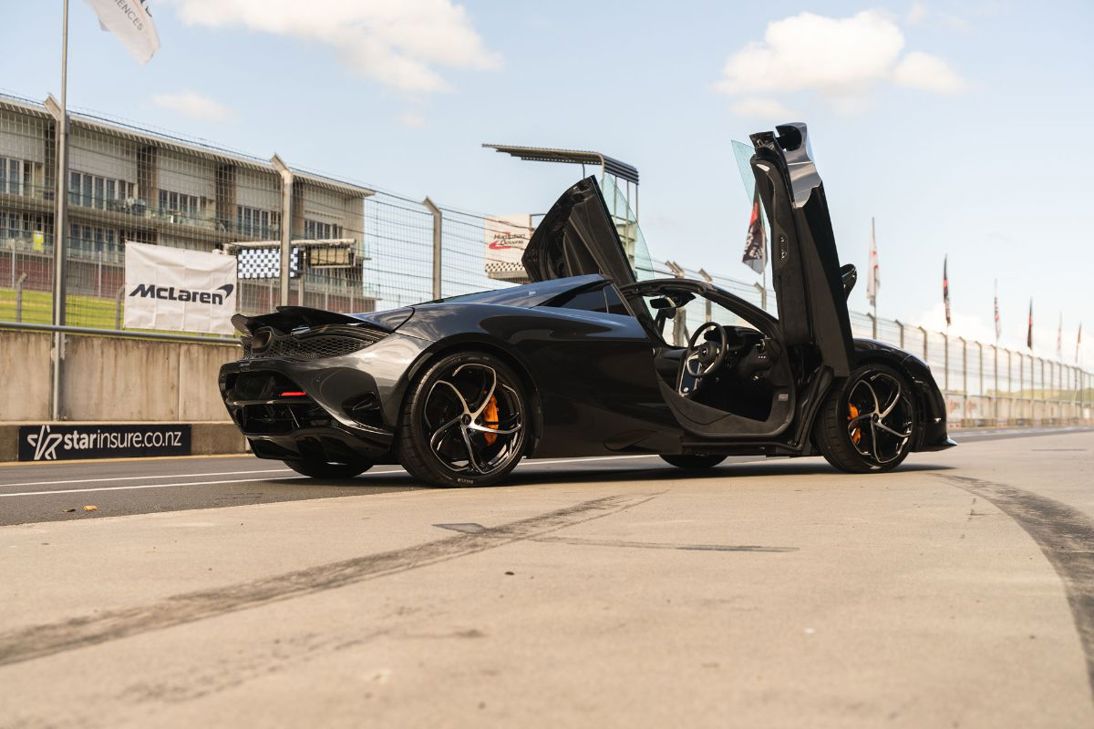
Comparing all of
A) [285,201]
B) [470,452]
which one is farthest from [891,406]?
[285,201]

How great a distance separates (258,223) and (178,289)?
1.30 m

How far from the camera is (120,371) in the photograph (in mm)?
11570

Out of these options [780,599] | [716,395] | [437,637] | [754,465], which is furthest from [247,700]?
[754,465]

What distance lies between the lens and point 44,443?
10.4 meters

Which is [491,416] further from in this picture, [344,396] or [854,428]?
[854,428]

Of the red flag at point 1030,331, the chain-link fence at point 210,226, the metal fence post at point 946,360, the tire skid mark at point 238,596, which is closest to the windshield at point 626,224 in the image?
the chain-link fence at point 210,226

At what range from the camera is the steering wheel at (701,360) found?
25.1 ft

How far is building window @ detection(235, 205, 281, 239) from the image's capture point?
1286cm

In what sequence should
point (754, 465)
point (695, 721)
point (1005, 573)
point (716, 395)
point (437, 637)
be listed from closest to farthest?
point (695, 721)
point (437, 637)
point (1005, 573)
point (716, 395)
point (754, 465)

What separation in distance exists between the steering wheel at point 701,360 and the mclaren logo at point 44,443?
237 inches

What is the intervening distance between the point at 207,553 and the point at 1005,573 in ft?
8.73

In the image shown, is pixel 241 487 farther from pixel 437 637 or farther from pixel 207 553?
pixel 437 637

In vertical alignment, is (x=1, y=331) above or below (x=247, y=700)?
above

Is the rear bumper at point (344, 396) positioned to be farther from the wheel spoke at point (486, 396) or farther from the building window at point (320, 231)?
the building window at point (320, 231)
